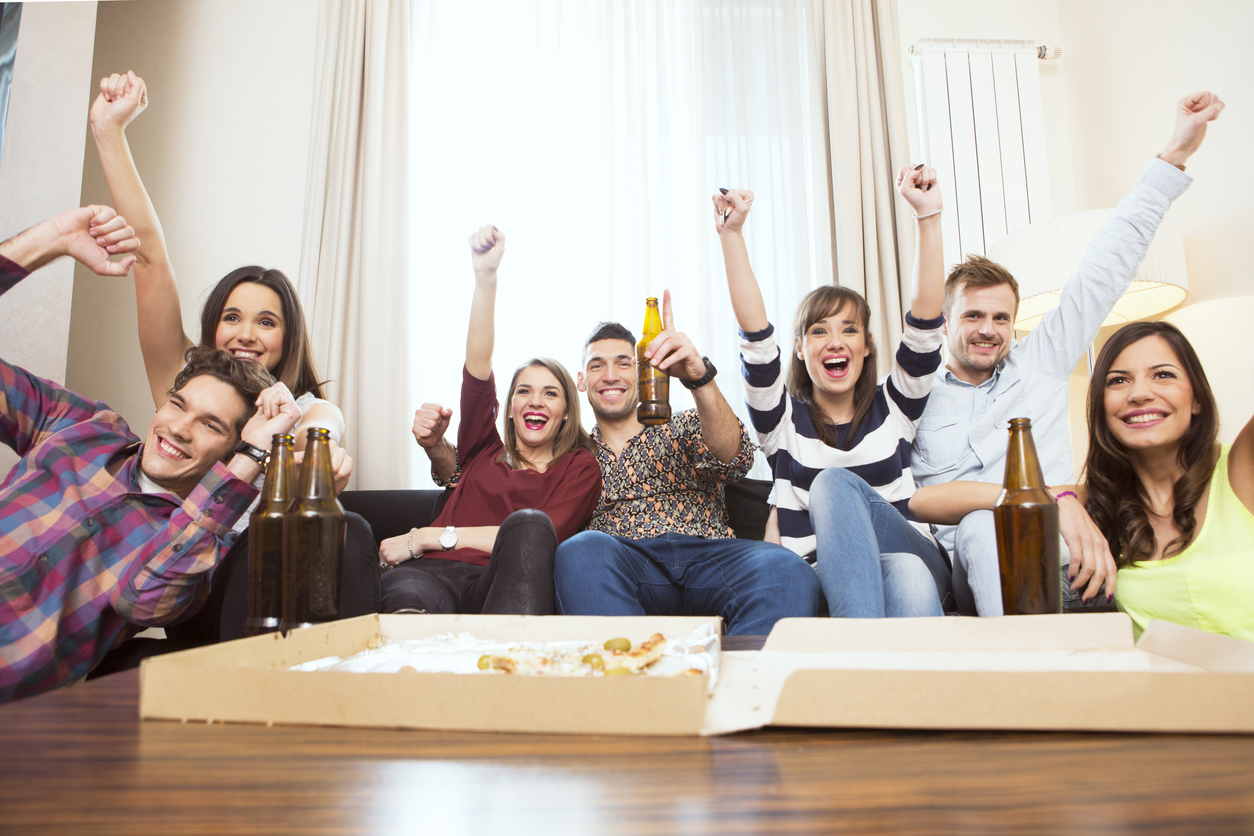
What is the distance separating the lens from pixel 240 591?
3.73ft

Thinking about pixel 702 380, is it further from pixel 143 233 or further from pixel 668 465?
pixel 143 233

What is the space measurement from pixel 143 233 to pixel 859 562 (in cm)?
158

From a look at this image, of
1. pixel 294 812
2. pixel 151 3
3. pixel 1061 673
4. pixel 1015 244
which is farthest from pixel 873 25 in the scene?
pixel 294 812

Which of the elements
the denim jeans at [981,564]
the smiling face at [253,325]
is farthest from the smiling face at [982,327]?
the smiling face at [253,325]

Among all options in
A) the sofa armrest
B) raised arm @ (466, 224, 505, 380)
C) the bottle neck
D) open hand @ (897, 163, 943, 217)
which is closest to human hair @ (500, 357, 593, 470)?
raised arm @ (466, 224, 505, 380)

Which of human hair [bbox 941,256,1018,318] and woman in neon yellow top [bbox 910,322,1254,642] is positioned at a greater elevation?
human hair [bbox 941,256,1018,318]

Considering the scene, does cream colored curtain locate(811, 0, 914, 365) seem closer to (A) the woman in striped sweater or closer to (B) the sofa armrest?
(A) the woman in striped sweater

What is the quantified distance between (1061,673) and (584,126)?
2.86 meters

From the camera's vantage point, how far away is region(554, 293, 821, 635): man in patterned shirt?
4.57 ft

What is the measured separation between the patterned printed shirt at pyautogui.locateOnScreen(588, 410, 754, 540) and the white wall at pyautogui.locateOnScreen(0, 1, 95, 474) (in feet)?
5.14

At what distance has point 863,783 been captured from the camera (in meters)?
0.37

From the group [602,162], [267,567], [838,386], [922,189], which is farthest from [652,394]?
[602,162]

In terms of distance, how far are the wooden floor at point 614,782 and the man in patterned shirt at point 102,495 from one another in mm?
658

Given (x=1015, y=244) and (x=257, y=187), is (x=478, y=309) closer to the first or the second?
(x=257, y=187)
